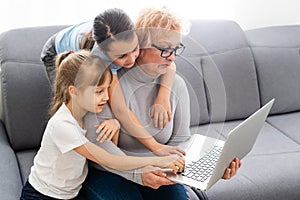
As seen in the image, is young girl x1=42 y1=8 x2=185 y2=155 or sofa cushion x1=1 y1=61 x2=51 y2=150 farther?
sofa cushion x1=1 y1=61 x2=51 y2=150

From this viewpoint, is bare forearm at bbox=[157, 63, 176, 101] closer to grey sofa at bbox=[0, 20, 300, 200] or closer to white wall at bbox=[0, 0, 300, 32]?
grey sofa at bbox=[0, 20, 300, 200]

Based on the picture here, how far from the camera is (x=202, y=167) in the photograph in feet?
4.89

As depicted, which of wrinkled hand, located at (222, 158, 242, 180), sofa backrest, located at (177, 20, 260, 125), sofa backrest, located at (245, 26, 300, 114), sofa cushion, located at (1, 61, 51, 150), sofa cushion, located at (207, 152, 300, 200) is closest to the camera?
wrinkled hand, located at (222, 158, 242, 180)

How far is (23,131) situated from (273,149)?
103 cm

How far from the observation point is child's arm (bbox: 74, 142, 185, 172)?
1.47m

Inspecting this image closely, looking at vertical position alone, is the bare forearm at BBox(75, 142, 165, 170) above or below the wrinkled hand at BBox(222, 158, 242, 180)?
above

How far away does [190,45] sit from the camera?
150 centimetres

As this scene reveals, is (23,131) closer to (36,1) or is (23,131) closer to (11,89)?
(11,89)

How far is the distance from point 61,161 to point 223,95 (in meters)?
0.57

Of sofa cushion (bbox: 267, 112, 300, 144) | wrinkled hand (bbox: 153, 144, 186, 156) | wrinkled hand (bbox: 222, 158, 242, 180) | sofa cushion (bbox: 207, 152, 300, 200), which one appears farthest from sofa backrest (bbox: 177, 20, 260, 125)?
wrinkled hand (bbox: 153, 144, 186, 156)

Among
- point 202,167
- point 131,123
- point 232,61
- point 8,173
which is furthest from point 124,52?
point 232,61

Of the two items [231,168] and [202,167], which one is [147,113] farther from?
[231,168]

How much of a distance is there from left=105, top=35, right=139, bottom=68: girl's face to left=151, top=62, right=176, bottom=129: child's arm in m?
0.12

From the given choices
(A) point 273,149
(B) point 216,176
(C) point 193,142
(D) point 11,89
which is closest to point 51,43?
(D) point 11,89
